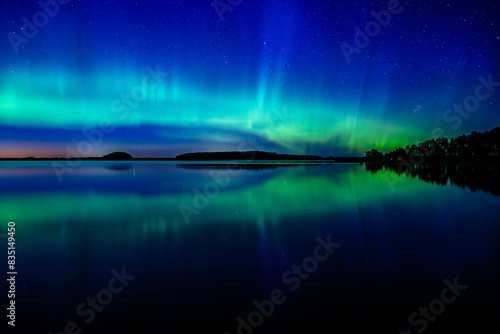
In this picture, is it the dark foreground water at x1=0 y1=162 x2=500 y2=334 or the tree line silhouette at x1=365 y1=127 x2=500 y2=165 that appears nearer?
the dark foreground water at x1=0 y1=162 x2=500 y2=334

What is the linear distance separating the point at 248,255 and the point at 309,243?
2487 mm

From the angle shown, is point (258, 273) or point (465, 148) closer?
point (258, 273)

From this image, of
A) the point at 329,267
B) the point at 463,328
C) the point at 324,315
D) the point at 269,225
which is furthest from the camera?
the point at 269,225

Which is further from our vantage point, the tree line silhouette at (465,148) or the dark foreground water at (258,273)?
the tree line silhouette at (465,148)

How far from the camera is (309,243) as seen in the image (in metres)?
10.5

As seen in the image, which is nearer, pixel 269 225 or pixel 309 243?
pixel 309 243

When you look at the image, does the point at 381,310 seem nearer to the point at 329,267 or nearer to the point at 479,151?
the point at 329,267

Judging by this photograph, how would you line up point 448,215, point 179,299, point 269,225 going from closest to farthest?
point 179,299 < point 269,225 < point 448,215

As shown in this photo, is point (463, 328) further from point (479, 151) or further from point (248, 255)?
point (479, 151)

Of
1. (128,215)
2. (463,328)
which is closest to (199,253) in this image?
(463,328)

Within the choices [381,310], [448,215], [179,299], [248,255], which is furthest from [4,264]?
[448,215]

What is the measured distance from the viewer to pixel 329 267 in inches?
317

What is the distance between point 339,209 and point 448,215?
528 cm

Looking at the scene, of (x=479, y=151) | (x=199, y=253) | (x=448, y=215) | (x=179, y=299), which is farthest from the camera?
(x=479, y=151)
